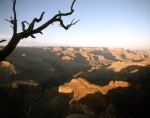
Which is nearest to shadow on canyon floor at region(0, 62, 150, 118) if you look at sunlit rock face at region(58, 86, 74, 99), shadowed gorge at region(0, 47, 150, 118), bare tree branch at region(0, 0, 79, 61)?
shadowed gorge at region(0, 47, 150, 118)

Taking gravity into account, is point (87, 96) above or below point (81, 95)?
above

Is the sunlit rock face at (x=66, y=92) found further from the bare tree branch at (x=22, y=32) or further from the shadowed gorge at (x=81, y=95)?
the bare tree branch at (x=22, y=32)

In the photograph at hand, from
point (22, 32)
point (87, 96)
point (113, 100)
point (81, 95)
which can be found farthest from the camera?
point (81, 95)

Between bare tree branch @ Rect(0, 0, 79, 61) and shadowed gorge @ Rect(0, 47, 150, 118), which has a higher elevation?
bare tree branch @ Rect(0, 0, 79, 61)

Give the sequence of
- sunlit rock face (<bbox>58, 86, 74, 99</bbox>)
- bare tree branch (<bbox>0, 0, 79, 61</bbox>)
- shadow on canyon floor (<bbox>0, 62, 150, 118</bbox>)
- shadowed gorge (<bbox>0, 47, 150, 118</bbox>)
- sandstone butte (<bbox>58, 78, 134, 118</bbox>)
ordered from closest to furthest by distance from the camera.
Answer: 1. bare tree branch (<bbox>0, 0, 79, 61</bbox>)
2. shadow on canyon floor (<bbox>0, 62, 150, 118</bbox>)
3. shadowed gorge (<bbox>0, 47, 150, 118</bbox>)
4. sandstone butte (<bbox>58, 78, 134, 118</bbox>)
5. sunlit rock face (<bbox>58, 86, 74, 99</bbox>)

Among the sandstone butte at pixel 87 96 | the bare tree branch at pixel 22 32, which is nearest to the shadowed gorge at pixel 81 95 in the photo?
the sandstone butte at pixel 87 96

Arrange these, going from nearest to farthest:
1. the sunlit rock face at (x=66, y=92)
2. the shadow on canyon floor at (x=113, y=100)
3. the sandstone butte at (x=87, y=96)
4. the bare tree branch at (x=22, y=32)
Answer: the bare tree branch at (x=22, y=32)
the shadow on canyon floor at (x=113, y=100)
the sandstone butte at (x=87, y=96)
the sunlit rock face at (x=66, y=92)

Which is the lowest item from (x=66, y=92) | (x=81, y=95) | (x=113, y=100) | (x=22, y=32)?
(x=66, y=92)

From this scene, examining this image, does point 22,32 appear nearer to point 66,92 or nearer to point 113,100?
point 113,100

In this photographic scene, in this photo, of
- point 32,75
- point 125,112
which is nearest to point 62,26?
point 125,112

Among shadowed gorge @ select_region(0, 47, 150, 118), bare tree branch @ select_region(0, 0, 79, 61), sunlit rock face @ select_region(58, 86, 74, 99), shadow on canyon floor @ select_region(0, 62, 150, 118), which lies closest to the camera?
bare tree branch @ select_region(0, 0, 79, 61)

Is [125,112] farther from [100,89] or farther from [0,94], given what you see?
[0,94]

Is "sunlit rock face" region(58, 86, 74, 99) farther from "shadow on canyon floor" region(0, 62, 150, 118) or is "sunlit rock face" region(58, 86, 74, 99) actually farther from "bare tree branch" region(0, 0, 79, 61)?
"bare tree branch" region(0, 0, 79, 61)

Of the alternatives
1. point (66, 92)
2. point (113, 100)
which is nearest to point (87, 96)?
point (66, 92)
